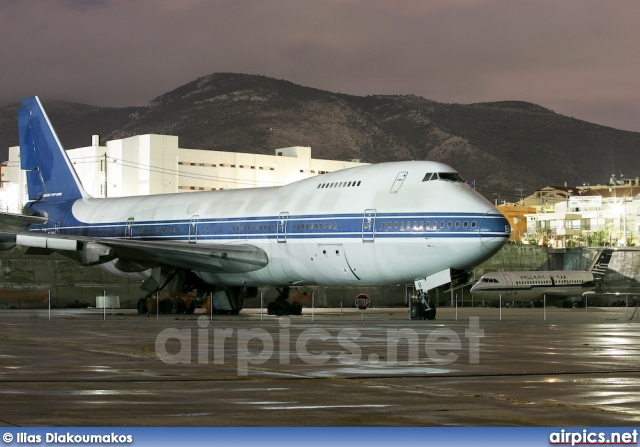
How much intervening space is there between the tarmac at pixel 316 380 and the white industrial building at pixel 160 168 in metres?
112

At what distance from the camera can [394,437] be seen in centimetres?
916

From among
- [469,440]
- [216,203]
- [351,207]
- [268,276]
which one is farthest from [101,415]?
[216,203]

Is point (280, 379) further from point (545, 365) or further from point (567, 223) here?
point (567, 223)

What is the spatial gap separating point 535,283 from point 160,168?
2931 inches

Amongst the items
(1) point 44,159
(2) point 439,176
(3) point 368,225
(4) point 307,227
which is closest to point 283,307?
(4) point 307,227

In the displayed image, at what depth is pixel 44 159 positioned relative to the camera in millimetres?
53844

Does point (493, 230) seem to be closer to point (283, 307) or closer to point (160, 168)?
point (283, 307)

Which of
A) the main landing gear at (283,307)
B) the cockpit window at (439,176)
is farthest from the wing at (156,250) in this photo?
the cockpit window at (439,176)

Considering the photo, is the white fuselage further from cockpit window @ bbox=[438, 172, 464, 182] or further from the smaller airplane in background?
the smaller airplane in background

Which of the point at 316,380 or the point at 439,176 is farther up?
the point at 439,176

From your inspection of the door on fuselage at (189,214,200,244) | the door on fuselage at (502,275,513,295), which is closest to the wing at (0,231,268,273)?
the door on fuselage at (189,214,200,244)

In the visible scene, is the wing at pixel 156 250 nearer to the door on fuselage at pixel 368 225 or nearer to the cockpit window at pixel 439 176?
the door on fuselage at pixel 368 225

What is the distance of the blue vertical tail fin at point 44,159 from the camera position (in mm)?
53156

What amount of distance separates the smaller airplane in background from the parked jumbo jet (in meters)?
29.1
